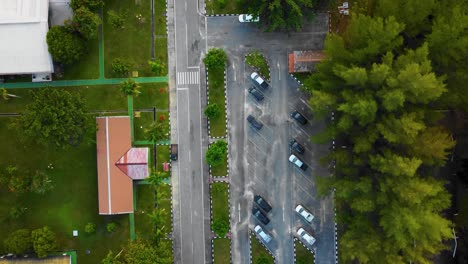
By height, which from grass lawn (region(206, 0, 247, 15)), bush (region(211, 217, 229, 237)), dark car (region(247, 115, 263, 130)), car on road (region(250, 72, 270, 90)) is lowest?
bush (region(211, 217, 229, 237))

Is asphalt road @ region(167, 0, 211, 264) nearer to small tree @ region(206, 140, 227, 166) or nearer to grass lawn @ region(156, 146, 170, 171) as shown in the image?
grass lawn @ region(156, 146, 170, 171)

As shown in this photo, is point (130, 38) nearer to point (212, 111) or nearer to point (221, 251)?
point (212, 111)

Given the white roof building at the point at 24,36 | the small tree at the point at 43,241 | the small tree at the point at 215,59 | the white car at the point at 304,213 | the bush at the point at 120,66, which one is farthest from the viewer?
the white car at the point at 304,213

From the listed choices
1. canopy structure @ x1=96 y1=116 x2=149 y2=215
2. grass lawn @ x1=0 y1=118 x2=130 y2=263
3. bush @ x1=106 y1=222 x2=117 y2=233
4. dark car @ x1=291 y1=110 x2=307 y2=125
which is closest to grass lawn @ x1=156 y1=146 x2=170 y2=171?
canopy structure @ x1=96 y1=116 x2=149 y2=215

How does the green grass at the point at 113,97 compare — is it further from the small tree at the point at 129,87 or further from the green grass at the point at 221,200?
the green grass at the point at 221,200

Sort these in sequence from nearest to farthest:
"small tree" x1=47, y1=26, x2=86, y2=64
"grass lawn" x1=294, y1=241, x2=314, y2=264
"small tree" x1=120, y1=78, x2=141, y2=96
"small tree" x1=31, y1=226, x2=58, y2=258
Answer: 1. "small tree" x1=47, y1=26, x2=86, y2=64
2. "small tree" x1=31, y1=226, x2=58, y2=258
3. "small tree" x1=120, y1=78, x2=141, y2=96
4. "grass lawn" x1=294, y1=241, x2=314, y2=264

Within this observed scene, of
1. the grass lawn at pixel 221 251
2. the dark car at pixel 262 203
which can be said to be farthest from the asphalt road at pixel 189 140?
the dark car at pixel 262 203
